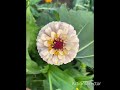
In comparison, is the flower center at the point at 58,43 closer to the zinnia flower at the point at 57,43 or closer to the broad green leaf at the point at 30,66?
the zinnia flower at the point at 57,43

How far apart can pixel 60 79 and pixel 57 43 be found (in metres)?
0.17

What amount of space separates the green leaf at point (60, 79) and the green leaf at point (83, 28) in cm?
11

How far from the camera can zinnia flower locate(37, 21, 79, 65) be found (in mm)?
1014

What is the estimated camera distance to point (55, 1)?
1021mm

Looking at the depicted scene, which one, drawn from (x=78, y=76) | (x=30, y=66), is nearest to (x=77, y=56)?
(x=78, y=76)

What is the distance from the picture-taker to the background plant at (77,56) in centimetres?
101

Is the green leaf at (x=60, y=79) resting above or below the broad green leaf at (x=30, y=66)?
below

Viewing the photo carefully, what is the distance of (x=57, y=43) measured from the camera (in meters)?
1.02

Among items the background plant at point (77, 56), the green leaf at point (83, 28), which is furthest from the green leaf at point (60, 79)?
the green leaf at point (83, 28)

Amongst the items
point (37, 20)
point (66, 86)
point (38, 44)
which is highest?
point (37, 20)

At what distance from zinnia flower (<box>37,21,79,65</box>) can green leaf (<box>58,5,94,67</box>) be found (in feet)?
0.08
